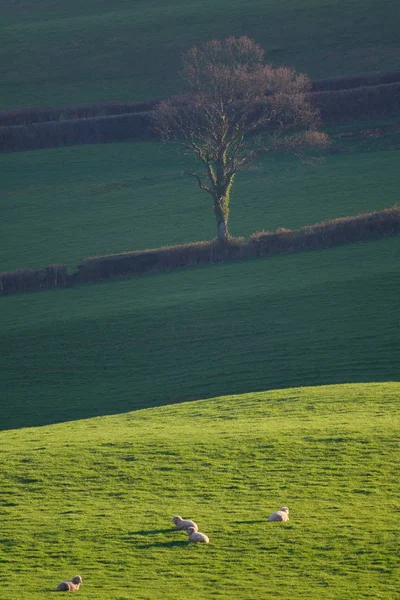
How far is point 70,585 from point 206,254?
38382 millimetres

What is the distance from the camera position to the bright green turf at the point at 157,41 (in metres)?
93.3

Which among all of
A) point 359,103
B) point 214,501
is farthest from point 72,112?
point 214,501

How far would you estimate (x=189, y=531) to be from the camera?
20.9m

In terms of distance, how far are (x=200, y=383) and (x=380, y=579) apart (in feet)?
67.7

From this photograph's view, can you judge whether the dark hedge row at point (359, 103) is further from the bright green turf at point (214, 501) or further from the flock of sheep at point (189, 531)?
the flock of sheep at point (189, 531)

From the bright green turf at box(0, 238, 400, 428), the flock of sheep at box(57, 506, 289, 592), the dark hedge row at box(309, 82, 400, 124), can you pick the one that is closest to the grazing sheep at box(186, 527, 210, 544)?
the flock of sheep at box(57, 506, 289, 592)

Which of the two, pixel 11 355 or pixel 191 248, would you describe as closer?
pixel 11 355

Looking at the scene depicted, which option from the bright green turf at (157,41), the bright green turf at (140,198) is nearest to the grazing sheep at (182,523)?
the bright green turf at (140,198)

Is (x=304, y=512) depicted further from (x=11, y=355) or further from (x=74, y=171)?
(x=74, y=171)

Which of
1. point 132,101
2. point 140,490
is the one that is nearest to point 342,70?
point 132,101

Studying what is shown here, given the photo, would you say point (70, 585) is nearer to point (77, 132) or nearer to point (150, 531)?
point (150, 531)

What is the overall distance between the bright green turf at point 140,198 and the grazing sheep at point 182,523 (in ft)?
129

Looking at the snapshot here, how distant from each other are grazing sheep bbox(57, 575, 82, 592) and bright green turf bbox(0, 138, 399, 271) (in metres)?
41.8

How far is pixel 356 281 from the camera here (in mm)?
48375
